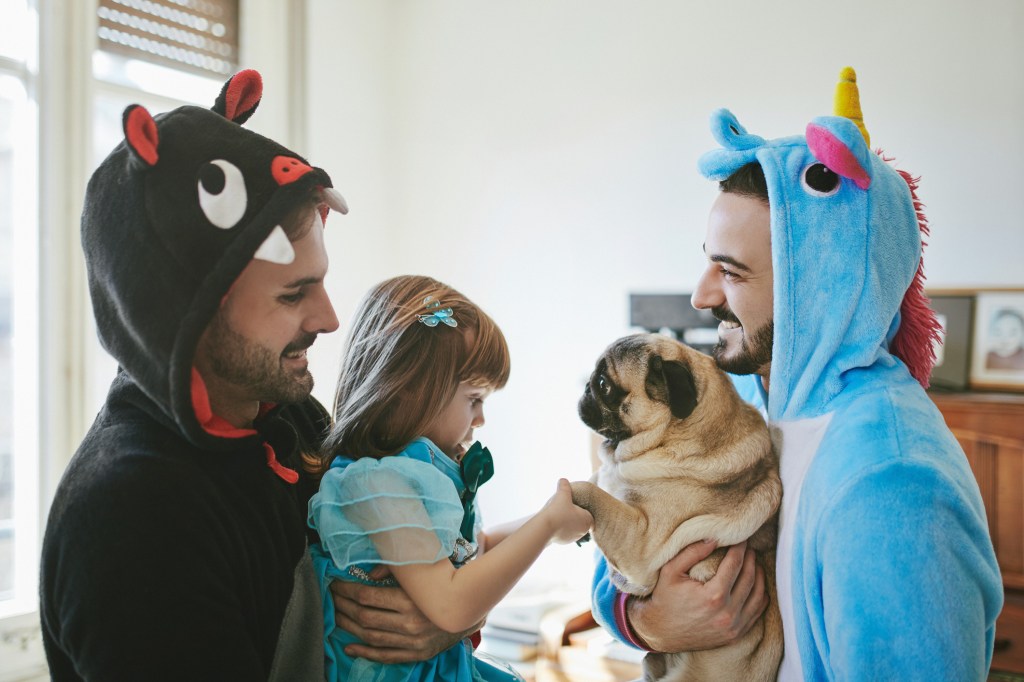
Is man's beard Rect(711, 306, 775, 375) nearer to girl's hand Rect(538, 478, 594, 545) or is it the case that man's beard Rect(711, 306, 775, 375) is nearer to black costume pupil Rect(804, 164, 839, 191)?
black costume pupil Rect(804, 164, 839, 191)

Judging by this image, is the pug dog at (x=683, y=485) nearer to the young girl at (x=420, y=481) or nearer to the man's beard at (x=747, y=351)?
the man's beard at (x=747, y=351)

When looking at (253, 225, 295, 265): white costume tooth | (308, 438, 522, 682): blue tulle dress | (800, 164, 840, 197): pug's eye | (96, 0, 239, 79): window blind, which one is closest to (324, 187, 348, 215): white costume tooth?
(253, 225, 295, 265): white costume tooth

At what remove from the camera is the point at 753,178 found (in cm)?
156

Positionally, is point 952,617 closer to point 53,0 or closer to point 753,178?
point 753,178

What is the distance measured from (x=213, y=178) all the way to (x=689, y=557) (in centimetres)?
109

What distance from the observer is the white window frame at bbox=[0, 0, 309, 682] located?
3191 mm

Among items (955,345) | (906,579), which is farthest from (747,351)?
(955,345)

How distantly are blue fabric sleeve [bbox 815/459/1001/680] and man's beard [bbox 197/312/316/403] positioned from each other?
2.97 ft

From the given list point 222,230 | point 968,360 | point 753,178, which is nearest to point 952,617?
point 753,178

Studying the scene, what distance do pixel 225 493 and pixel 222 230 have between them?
1.36ft

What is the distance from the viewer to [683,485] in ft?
5.39

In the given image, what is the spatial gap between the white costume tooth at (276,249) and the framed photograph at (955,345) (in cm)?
283

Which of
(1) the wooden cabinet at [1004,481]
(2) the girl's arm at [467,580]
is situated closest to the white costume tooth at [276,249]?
(2) the girl's arm at [467,580]

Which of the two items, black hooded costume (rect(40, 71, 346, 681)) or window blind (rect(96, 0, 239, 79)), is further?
window blind (rect(96, 0, 239, 79))
